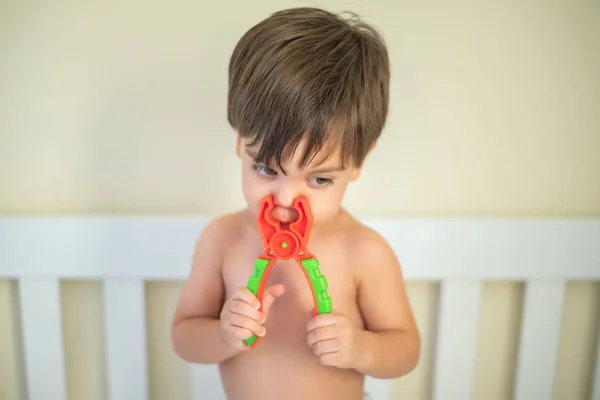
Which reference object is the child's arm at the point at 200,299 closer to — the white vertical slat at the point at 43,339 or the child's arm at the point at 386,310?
the child's arm at the point at 386,310

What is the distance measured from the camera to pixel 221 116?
0.85m

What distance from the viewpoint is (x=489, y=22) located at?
0.84 metres

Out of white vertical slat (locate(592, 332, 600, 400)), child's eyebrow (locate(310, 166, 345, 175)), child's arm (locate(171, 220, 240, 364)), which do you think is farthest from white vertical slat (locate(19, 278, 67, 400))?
white vertical slat (locate(592, 332, 600, 400))

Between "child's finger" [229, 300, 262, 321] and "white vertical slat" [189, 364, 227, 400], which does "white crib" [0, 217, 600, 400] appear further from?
"child's finger" [229, 300, 262, 321]

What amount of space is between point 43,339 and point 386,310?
591 millimetres

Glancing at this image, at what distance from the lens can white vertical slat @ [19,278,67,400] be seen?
0.84 m

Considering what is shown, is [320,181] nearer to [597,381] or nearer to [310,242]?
[310,242]

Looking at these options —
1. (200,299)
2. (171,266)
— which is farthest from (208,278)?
(171,266)

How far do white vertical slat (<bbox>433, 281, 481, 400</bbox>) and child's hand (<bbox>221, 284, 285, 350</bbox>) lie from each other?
43 centimetres

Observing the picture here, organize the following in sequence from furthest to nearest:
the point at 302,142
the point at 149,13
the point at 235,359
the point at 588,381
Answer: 1. the point at 588,381
2. the point at 149,13
3. the point at 235,359
4. the point at 302,142

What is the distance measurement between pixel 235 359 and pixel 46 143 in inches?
20.0

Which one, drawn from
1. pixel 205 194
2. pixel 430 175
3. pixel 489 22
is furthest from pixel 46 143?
pixel 489 22

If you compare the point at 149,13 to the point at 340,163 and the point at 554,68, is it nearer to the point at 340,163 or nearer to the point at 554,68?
the point at 340,163

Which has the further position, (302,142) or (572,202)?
(572,202)
